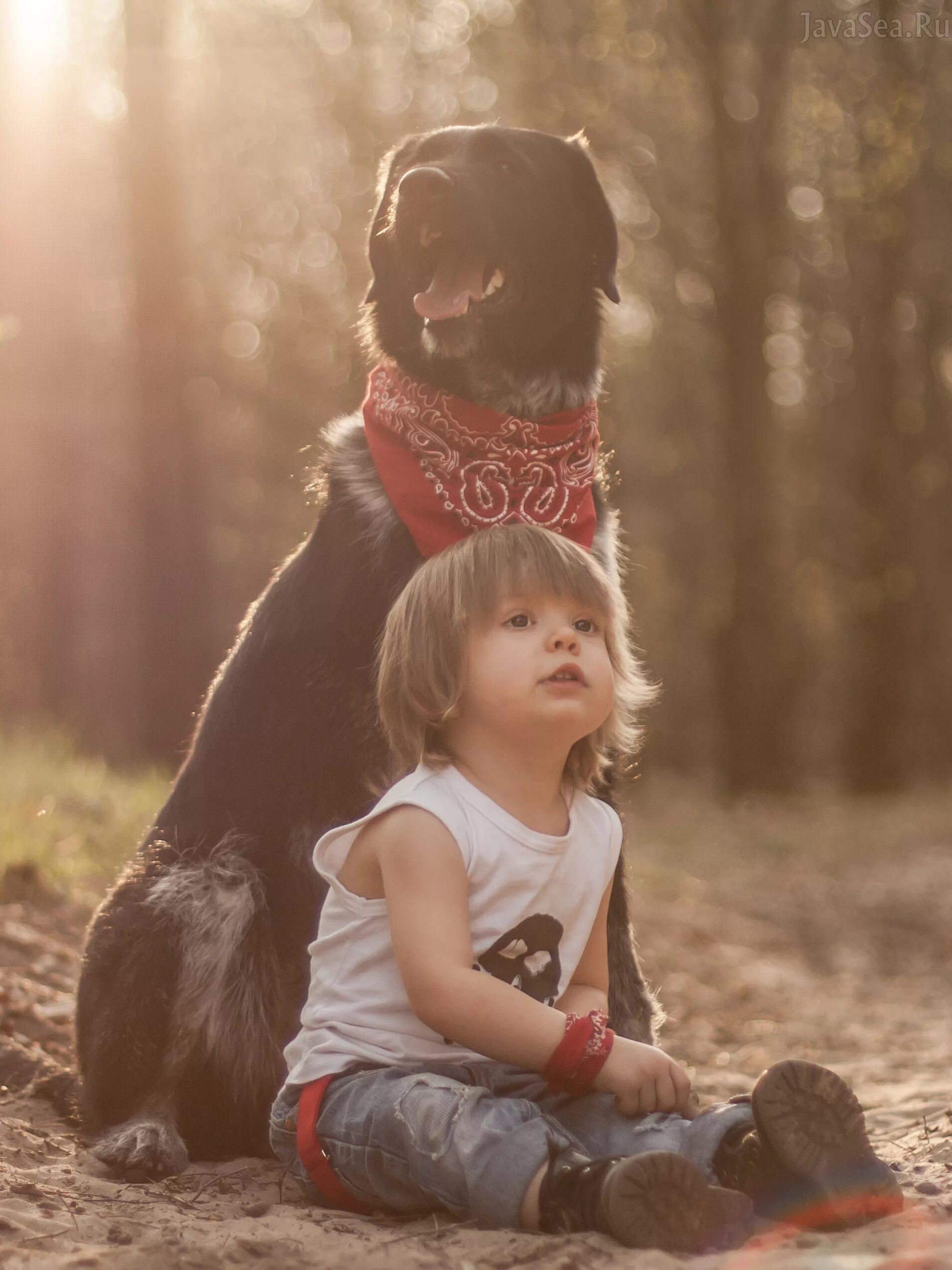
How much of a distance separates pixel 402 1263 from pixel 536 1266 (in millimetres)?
200

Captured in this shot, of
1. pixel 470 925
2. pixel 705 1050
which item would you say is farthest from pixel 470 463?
pixel 705 1050

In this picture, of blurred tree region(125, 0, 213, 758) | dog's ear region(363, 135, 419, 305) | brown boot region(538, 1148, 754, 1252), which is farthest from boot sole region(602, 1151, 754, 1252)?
blurred tree region(125, 0, 213, 758)

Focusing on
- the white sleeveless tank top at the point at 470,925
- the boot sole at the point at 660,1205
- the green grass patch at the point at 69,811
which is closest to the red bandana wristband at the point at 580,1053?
the white sleeveless tank top at the point at 470,925

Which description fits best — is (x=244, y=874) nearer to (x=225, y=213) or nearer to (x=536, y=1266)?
(x=536, y=1266)

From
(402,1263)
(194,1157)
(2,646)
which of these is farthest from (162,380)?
(402,1263)

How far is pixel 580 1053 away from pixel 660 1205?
0.98 ft

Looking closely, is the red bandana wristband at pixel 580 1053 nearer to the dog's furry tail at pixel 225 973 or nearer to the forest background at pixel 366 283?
the dog's furry tail at pixel 225 973

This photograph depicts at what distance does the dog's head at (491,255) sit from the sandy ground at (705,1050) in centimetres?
207

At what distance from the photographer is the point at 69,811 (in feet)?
21.1

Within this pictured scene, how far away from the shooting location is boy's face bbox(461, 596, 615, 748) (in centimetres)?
244

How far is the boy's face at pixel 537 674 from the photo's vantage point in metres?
2.44

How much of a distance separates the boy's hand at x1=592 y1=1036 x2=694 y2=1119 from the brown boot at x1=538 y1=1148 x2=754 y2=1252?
0.67 ft

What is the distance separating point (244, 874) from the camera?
3102 millimetres
